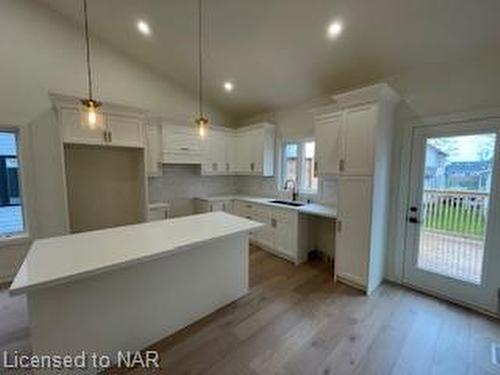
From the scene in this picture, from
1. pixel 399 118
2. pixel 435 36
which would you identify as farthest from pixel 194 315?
pixel 435 36

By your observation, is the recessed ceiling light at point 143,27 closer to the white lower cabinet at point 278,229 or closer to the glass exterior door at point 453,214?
the white lower cabinet at point 278,229

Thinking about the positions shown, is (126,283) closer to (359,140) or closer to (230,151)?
(359,140)

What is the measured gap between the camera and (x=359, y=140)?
9.31ft

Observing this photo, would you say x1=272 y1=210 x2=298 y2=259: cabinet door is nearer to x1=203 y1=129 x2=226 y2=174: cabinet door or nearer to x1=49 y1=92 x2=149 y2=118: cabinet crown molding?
x1=203 y1=129 x2=226 y2=174: cabinet door

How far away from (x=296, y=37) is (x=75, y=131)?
10.2 feet

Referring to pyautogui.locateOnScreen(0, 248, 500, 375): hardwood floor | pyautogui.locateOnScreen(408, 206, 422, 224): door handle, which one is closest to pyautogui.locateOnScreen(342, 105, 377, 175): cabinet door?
pyautogui.locateOnScreen(408, 206, 422, 224): door handle

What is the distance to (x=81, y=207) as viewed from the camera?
369 centimetres

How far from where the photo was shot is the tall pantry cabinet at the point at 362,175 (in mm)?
2742

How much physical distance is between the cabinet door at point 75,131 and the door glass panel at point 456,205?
4.38m

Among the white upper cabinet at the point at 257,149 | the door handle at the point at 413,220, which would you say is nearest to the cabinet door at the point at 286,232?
the white upper cabinet at the point at 257,149

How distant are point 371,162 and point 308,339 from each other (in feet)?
6.56

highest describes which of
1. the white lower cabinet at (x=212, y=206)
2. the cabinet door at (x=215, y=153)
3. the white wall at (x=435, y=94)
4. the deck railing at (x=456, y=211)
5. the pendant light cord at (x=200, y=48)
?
the pendant light cord at (x=200, y=48)

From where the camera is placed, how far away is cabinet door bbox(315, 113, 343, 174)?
316 centimetres

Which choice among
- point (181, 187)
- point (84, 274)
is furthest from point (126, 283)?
point (181, 187)
